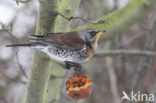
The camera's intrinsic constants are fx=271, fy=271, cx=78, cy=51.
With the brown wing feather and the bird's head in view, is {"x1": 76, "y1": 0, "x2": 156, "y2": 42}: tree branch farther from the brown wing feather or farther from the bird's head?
the brown wing feather

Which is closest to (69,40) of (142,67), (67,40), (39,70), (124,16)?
(67,40)

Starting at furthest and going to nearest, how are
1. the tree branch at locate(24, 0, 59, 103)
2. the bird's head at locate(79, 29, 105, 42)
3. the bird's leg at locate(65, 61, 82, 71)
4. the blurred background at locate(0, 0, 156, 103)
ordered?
the blurred background at locate(0, 0, 156, 103)
the bird's head at locate(79, 29, 105, 42)
the bird's leg at locate(65, 61, 82, 71)
the tree branch at locate(24, 0, 59, 103)

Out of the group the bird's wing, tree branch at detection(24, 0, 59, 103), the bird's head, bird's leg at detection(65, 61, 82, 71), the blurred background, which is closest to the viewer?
tree branch at detection(24, 0, 59, 103)

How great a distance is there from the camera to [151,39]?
503cm

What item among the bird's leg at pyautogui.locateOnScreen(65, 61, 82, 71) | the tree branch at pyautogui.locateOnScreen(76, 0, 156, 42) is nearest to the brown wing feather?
the bird's leg at pyautogui.locateOnScreen(65, 61, 82, 71)

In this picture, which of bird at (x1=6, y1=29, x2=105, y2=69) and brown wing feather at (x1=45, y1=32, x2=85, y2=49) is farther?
brown wing feather at (x1=45, y1=32, x2=85, y2=49)

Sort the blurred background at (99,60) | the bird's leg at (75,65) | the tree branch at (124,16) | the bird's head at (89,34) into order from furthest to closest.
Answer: the blurred background at (99,60) < the tree branch at (124,16) < the bird's head at (89,34) < the bird's leg at (75,65)

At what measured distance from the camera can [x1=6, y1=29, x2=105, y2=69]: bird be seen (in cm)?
255

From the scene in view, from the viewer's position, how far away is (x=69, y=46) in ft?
9.07

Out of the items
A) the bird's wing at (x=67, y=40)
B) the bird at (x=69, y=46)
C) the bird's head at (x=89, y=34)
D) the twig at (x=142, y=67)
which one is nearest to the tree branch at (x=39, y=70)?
the bird at (x=69, y=46)

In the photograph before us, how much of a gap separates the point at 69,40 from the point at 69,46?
0.07 meters

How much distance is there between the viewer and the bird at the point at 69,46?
8.36 ft

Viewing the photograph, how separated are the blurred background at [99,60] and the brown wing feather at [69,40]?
95 centimetres

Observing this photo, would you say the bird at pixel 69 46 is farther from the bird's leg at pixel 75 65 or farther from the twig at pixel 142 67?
the twig at pixel 142 67
